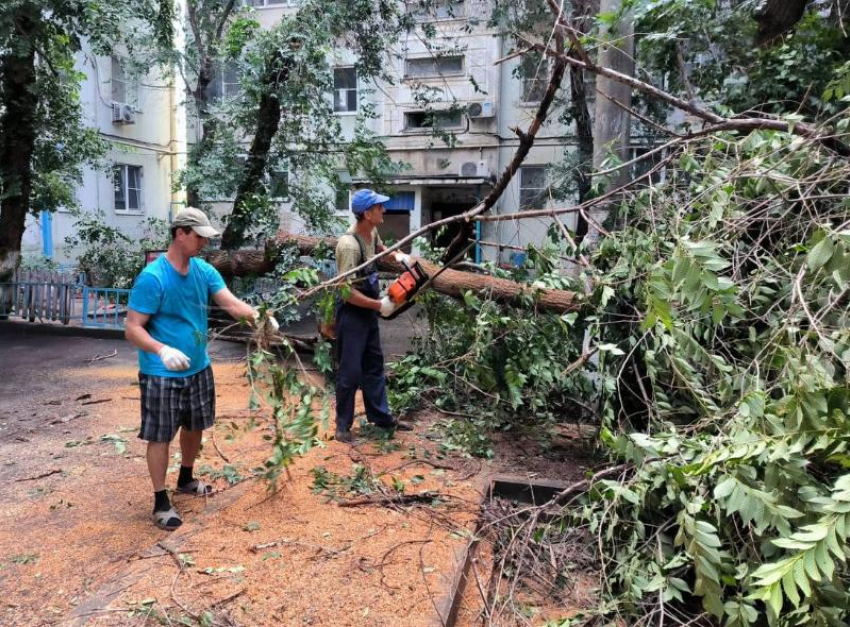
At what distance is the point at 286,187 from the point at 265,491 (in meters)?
7.18

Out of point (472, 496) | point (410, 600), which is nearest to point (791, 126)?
point (472, 496)

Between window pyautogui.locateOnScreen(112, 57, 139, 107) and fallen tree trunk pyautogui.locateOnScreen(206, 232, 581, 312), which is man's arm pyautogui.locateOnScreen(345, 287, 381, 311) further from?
window pyautogui.locateOnScreen(112, 57, 139, 107)

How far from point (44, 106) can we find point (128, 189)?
9336mm

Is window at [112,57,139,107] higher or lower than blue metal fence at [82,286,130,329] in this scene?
higher

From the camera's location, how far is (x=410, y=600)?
2.73 metres

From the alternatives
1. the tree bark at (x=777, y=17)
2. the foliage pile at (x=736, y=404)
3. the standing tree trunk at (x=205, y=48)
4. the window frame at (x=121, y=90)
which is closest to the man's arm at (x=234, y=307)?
the foliage pile at (x=736, y=404)

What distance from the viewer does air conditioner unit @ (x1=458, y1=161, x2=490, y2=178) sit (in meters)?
17.0

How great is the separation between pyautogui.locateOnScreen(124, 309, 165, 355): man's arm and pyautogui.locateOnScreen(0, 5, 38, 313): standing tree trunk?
24.7 feet

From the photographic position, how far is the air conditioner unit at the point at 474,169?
55.7ft

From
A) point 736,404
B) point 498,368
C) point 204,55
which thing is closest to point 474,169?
point 204,55

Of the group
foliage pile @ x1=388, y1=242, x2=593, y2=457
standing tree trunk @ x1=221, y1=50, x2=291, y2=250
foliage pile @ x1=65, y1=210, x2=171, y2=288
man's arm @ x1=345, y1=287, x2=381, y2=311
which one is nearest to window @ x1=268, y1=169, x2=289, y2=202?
standing tree trunk @ x1=221, y1=50, x2=291, y2=250

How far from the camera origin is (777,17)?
6449 millimetres

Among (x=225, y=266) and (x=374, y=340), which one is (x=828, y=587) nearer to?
(x=374, y=340)

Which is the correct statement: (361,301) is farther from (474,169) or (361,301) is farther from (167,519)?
(474,169)
